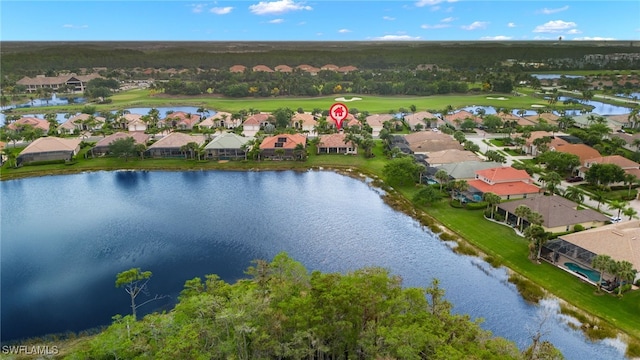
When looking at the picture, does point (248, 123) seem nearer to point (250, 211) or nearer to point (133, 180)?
point (133, 180)

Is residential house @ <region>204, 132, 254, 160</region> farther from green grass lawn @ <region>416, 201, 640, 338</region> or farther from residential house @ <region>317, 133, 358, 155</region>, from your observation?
green grass lawn @ <region>416, 201, 640, 338</region>

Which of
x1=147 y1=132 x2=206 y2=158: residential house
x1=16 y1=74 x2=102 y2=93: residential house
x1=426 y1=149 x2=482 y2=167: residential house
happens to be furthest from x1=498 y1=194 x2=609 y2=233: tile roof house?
x1=16 y1=74 x2=102 y2=93: residential house

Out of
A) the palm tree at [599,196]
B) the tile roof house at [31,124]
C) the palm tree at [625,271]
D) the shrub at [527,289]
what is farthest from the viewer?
the tile roof house at [31,124]

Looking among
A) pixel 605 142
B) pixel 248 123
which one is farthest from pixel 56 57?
pixel 605 142

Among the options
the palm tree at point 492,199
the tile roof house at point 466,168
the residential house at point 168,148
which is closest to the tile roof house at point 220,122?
the residential house at point 168,148

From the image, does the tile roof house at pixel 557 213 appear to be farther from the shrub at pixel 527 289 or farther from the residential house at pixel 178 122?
the residential house at pixel 178 122

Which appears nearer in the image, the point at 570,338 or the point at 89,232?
the point at 570,338

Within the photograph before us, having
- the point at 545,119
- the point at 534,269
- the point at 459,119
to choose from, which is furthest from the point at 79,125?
the point at 545,119
